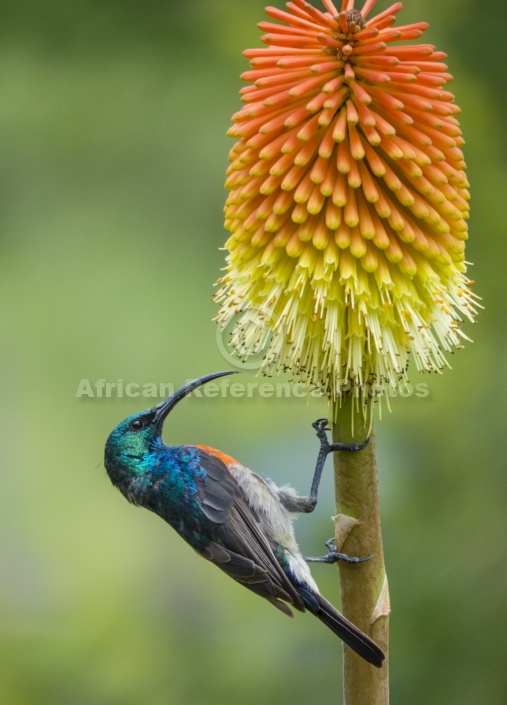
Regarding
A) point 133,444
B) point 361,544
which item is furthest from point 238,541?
point 361,544

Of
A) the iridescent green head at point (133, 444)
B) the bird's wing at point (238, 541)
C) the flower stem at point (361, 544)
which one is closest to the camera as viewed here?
the flower stem at point (361, 544)

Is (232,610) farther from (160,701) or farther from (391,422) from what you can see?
(391,422)

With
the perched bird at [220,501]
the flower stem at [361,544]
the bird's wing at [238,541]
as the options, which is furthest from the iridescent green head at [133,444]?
the flower stem at [361,544]

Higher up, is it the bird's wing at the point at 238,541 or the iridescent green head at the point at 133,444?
the iridescent green head at the point at 133,444

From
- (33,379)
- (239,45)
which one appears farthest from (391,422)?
(239,45)

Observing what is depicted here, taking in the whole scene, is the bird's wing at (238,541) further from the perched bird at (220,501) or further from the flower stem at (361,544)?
the flower stem at (361,544)

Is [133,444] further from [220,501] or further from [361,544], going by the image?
[361,544]

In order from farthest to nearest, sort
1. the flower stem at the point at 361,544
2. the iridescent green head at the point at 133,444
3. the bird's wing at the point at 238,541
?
the iridescent green head at the point at 133,444 < the bird's wing at the point at 238,541 < the flower stem at the point at 361,544
